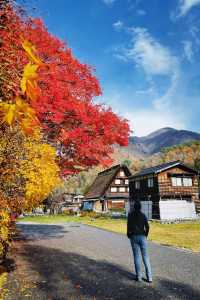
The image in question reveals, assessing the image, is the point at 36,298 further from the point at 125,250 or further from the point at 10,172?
the point at 125,250

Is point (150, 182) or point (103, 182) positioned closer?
point (150, 182)

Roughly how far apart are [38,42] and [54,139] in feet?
15.2

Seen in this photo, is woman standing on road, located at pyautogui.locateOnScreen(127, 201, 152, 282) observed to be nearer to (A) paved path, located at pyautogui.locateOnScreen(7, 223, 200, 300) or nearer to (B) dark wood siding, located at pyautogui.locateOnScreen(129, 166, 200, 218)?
(A) paved path, located at pyautogui.locateOnScreen(7, 223, 200, 300)

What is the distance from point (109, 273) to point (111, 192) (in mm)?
58054

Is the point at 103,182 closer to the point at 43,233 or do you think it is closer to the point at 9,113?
the point at 43,233

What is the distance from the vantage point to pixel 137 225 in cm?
898

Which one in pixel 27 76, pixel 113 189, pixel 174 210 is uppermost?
pixel 113 189

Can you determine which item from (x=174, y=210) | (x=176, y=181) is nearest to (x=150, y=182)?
(x=176, y=181)

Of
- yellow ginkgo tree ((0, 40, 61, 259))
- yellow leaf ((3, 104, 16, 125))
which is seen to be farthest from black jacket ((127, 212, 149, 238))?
yellow leaf ((3, 104, 16, 125))

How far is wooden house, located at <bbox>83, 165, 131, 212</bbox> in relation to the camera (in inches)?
2602

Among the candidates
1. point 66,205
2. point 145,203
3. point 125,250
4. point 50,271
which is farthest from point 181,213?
point 66,205

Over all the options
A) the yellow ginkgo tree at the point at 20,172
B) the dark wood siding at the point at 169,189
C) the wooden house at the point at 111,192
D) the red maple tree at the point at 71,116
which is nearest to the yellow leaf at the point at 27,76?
the yellow ginkgo tree at the point at 20,172

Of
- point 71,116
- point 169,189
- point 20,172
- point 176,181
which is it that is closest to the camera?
point 20,172

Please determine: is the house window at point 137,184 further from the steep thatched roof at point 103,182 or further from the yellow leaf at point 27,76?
the yellow leaf at point 27,76
